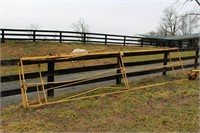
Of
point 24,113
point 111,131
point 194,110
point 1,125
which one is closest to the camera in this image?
point 111,131

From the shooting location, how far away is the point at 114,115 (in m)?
5.44

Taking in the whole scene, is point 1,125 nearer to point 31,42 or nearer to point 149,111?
point 149,111

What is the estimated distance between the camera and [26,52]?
1802 cm

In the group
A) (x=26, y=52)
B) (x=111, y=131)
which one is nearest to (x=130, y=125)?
(x=111, y=131)

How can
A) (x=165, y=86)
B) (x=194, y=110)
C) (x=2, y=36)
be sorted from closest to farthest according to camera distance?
(x=194, y=110) < (x=165, y=86) < (x=2, y=36)

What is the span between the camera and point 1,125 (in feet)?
16.3

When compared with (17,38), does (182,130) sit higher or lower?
lower

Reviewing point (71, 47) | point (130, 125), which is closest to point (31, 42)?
point (71, 47)

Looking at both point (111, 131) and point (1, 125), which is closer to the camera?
point (111, 131)

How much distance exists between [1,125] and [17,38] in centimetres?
1706

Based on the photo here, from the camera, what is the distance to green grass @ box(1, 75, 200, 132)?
15.8ft

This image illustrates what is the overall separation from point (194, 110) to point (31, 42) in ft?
55.3

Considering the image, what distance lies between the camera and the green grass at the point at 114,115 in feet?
15.8

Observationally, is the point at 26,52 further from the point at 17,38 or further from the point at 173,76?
the point at 173,76
